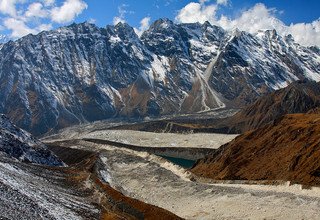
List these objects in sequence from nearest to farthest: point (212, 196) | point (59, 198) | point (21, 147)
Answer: point (59, 198) < point (212, 196) < point (21, 147)

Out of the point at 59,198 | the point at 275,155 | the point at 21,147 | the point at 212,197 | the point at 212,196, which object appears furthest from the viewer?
the point at 275,155

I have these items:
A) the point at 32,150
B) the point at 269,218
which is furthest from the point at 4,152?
the point at 269,218

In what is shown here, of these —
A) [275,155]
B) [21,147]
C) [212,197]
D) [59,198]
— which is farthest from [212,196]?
[21,147]

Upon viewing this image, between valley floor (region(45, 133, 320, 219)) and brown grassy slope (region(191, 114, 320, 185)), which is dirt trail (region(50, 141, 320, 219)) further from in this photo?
brown grassy slope (region(191, 114, 320, 185))

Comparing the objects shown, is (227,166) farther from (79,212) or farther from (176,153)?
(176,153)

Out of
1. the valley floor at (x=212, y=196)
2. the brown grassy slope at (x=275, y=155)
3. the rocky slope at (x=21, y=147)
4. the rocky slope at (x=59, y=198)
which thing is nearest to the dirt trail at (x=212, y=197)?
the valley floor at (x=212, y=196)

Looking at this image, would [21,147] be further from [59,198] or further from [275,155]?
[275,155]

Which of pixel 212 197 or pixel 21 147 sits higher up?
pixel 21 147

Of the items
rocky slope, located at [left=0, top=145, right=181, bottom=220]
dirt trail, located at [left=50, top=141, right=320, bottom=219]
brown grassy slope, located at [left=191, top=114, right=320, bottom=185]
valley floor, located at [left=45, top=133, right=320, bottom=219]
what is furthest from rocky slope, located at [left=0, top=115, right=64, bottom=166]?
brown grassy slope, located at [left=191, top=114, right=320, bottom=185]

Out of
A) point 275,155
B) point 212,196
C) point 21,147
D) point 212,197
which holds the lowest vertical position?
point 212,197
